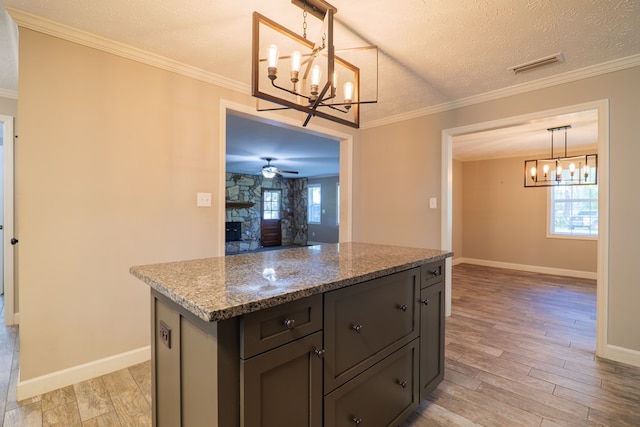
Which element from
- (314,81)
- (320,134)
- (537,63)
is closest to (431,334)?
(314,81)

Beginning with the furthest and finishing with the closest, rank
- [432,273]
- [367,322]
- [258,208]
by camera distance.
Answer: [258,208]
[432,273]
[367,322]

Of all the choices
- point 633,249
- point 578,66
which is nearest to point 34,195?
point 578,66

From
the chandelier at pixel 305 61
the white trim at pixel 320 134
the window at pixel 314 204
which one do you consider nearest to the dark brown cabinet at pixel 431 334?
the chandelier at pixel 305 61

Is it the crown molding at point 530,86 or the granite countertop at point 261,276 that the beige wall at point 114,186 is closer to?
the crown molding at point 530,86

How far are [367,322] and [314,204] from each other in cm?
879

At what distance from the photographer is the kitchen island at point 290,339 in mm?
934

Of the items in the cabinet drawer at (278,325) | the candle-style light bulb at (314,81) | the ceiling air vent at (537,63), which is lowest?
the cabinet drawer at (278,325)

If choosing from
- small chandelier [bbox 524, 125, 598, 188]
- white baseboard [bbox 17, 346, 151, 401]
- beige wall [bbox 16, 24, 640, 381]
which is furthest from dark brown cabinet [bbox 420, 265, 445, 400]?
small chandelier [bbox 524, 125, 598, 188]

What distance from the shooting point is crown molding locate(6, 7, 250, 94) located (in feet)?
6.13

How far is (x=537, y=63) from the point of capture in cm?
240

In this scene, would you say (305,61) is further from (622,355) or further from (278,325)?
(622,355)

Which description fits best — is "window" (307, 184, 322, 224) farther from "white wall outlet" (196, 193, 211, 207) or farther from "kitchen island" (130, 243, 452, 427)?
"kitchen island" (130, 243, 452, 427)

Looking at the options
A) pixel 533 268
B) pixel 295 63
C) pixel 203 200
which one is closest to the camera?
pixel 295 63

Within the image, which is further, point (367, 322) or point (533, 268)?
point (533, 268)
